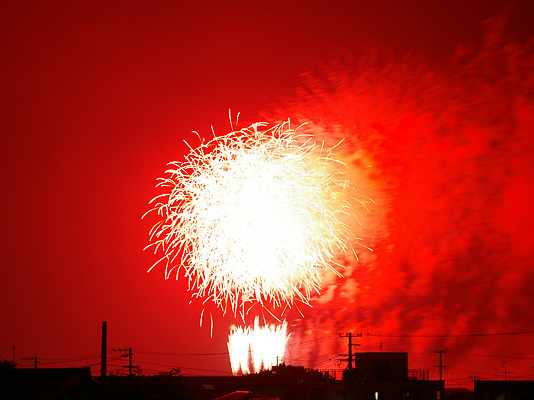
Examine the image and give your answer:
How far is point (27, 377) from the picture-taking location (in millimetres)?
32500

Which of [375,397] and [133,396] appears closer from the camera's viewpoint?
[133,396]

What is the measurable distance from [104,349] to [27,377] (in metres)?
5.92

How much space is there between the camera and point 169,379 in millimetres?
45875

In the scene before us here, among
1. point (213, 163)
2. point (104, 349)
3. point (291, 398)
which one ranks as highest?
point (213, 163)

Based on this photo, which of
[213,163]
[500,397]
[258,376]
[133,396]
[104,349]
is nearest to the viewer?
[213,163]

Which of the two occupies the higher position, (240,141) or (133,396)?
(240,141)

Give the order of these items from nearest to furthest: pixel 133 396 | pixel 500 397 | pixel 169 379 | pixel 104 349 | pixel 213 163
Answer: pixel 213 163 < pixel 104 349 < pixel 133 396 < pixel 169 379 < pixel 500 397

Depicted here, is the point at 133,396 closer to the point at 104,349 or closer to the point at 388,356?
the point at 104,349

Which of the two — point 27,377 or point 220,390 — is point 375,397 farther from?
point 27,377

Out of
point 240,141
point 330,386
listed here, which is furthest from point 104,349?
point 330,386

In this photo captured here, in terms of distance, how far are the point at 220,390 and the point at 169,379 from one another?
39.4 meters

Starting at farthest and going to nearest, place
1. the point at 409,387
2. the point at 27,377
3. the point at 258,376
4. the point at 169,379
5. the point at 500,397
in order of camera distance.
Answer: the point at 258,376 → the point at 409,387 → the point at 500,397 → the point at 169,379 → the point at 27,377

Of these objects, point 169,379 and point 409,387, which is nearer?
point 169,379

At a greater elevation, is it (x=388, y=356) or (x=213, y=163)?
(x=213, y=163)
